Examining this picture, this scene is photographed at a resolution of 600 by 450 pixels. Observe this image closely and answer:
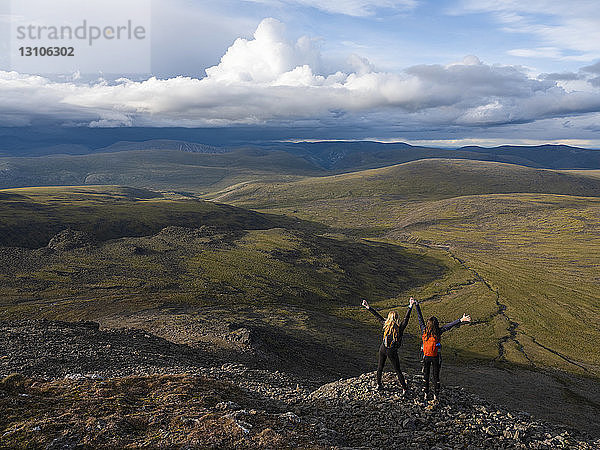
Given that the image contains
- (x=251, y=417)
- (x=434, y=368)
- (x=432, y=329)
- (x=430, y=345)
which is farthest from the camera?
(x=434, y=368)

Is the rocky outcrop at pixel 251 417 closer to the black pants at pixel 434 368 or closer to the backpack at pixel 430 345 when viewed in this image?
the black pants at pixel 434 368

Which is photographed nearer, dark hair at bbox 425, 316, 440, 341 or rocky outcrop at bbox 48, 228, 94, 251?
dark hair at bbox 425, 316, 440, 341

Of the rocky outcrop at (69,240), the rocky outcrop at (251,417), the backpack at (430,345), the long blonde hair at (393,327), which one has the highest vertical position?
the long blonde hair at (393,327)

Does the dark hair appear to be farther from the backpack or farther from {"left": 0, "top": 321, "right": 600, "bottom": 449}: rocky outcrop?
{"left": 0, "top": 321, "right": 600, "bottom": 449}: rocky outcrop

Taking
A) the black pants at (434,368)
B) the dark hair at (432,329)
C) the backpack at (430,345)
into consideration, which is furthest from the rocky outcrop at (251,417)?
the dark hair at (432,329)

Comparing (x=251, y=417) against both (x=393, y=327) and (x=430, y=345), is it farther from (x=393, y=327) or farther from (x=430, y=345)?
(x=430, y=345)

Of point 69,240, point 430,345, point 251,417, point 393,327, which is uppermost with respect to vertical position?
point 393,327

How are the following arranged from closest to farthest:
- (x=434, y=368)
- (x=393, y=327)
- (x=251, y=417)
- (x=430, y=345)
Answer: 1. (x=251, y=417)
2. (x=393, y=327)
3. (x=430, y=345)
4. (x=434, y=368)

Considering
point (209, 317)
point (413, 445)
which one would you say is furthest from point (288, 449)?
point (209, 317)

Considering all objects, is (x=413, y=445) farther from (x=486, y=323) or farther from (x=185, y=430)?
(x=486, y=323)

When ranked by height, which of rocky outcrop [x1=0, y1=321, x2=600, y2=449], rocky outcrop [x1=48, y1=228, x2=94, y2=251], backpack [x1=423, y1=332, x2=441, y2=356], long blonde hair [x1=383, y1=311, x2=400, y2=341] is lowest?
rocky outcrop [x1=48, y1=228, x2=94, y2=251]

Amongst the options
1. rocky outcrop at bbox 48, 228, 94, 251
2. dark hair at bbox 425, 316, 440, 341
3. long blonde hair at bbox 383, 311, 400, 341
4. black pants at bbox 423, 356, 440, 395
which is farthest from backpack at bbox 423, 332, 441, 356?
rocky outcrop at bbox 48, 228, 94, 251

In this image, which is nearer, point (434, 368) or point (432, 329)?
point (432, 329)

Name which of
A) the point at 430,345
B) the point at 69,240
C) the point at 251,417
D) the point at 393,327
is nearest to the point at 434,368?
the point at 430,345
